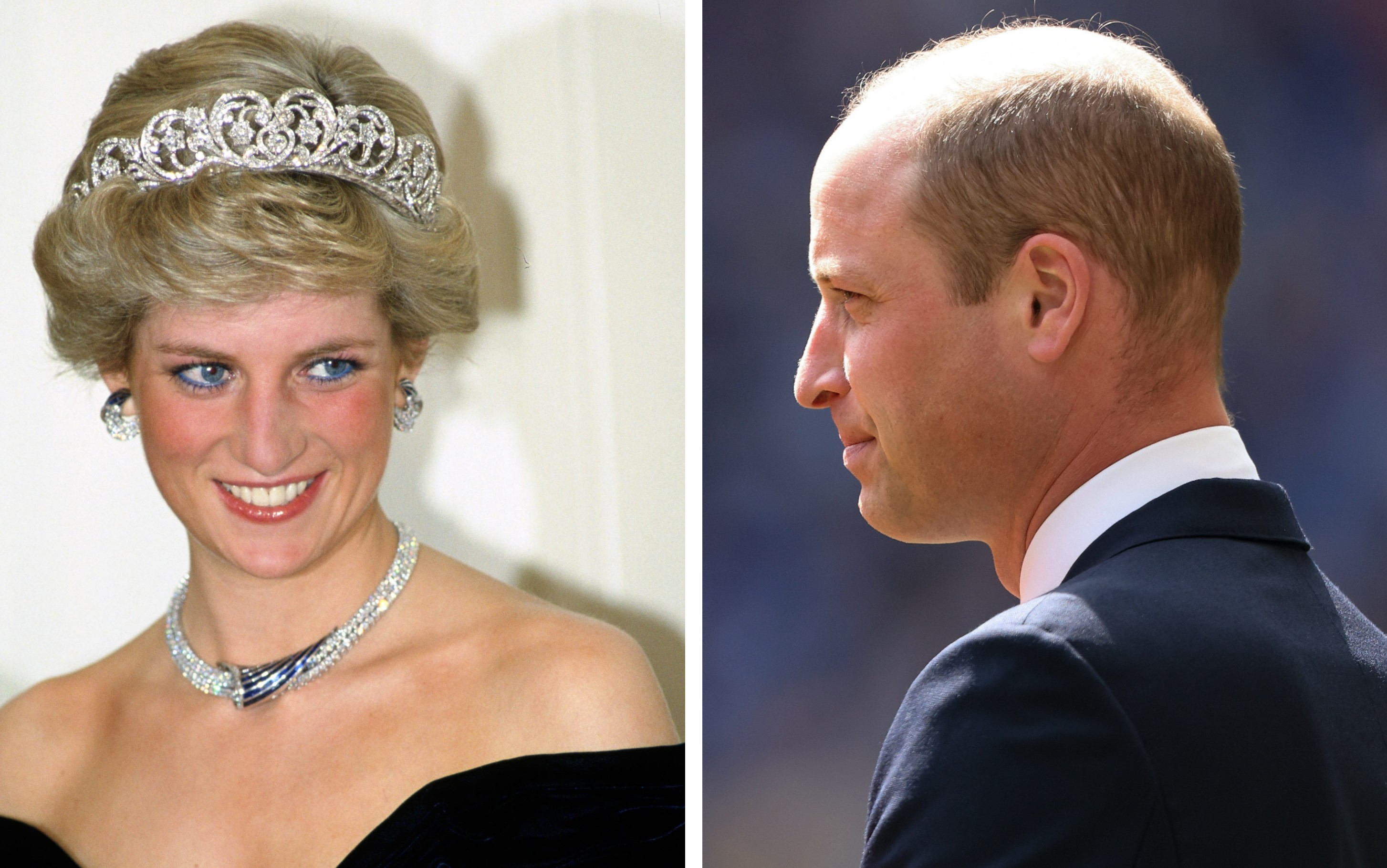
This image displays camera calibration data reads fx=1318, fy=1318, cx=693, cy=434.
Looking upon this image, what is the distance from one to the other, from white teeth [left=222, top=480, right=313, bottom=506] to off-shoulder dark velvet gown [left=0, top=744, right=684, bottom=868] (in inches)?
13.4

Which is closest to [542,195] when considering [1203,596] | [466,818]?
[466,818]

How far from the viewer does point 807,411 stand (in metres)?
2.43

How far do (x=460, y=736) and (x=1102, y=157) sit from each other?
0.87m

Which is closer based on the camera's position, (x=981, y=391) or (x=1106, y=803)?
(x=1106, y=803)

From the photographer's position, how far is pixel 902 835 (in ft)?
3.18

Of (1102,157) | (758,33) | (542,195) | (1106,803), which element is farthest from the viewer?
(758,33)

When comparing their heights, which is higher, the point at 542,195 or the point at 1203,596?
the point at 542,195

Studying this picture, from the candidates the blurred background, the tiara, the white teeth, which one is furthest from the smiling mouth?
the blurred background

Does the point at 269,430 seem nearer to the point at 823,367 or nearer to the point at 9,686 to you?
the point at 9,686

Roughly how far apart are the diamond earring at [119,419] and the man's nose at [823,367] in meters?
0.70

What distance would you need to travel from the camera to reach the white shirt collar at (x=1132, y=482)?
3.77 feet

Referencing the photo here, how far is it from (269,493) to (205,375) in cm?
14

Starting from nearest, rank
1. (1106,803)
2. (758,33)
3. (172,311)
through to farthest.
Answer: (1106,803), (172,311), (758,33)

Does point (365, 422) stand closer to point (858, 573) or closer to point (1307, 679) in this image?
point (1307, 679)
